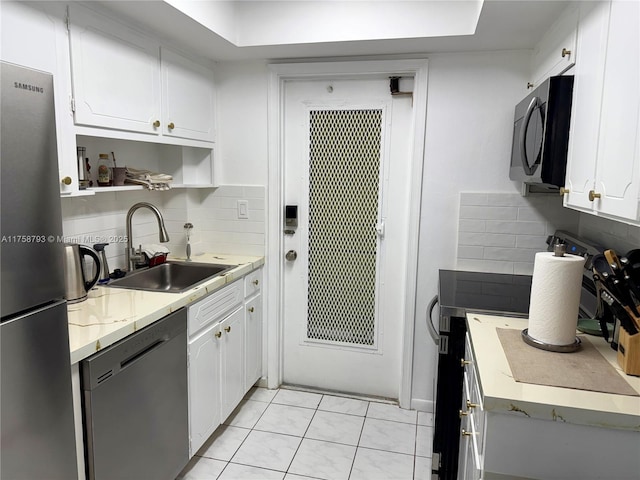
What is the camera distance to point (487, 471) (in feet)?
3.77

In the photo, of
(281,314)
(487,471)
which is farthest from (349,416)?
(487,471)

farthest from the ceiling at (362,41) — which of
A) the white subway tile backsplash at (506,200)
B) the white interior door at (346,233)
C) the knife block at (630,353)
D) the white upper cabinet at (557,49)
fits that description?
the knife block at (630,353)

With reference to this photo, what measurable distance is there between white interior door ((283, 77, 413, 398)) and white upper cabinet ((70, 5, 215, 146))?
61 centimetres

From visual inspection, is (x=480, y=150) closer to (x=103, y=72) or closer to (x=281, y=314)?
(x=281, y=314)

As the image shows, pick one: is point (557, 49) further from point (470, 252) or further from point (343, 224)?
point (343, 224)

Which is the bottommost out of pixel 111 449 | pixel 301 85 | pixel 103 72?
pixel 111 449

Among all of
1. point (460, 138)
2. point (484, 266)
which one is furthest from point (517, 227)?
point (460, 138)

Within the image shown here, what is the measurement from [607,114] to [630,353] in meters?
0.69

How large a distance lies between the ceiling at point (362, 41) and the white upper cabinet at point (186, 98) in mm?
105

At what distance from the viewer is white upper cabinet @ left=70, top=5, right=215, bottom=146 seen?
5.66ft

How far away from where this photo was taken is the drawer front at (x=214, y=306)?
2061mm

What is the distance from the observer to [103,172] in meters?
2.11

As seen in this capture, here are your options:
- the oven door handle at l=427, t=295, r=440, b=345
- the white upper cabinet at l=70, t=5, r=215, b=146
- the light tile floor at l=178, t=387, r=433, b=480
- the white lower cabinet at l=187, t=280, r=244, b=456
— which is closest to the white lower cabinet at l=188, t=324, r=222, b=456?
the white lower cabinet at l=187, t=280, r=244, b=456

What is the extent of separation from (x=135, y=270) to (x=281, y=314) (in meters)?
1.00
